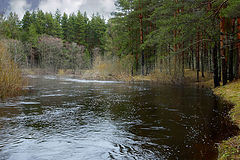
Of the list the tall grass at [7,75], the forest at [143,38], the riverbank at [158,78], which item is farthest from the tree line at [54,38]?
the tall grass at [7,75]

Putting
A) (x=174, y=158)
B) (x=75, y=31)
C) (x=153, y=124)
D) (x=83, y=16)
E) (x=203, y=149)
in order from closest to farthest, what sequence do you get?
(x=174, y=158) < (x=203, y=149) < (x=153, y=124) < (x=75, y=31) < (x=83, y=16)

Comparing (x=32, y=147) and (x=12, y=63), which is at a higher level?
(x=12, y=63)

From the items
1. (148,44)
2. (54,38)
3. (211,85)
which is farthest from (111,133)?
(54,38)

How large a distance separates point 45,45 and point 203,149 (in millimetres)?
47736

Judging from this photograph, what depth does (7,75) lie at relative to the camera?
1009 centimetres

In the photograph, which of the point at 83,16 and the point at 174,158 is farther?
the point at 83,16

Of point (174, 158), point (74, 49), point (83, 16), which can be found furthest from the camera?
point (83, 16)

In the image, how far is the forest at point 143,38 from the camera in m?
12.6

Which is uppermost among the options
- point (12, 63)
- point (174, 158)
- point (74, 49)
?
point (74, 49)

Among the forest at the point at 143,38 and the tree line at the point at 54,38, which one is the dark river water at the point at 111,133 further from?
the tree line at the point at 54,38

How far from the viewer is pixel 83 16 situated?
65.0 m

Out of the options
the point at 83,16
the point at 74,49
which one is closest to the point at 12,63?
the point at 74,49

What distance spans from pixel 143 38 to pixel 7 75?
850 inches

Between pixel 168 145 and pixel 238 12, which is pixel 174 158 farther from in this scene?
pixel 238 12
